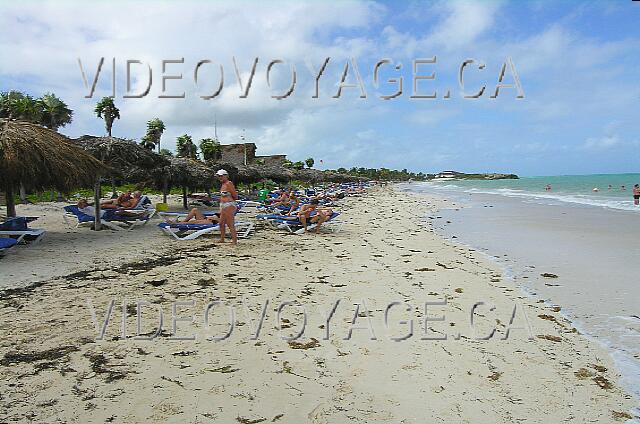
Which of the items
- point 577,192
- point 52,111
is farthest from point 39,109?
point 577,192

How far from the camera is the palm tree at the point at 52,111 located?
23562 mm

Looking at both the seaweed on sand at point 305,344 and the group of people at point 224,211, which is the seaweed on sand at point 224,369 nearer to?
the seaweed on sand at point 305,344

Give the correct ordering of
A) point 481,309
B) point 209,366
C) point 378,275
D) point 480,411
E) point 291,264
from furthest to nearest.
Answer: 1. point 291,264
2. point 378,275
3. point 481,309
4. point 209,366
5. point 480,411

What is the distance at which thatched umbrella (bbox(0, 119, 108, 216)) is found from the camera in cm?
684

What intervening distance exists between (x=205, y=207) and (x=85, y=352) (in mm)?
13939

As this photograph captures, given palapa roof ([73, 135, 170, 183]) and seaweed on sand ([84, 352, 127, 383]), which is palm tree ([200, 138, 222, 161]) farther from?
seaweed on sand ([84, 352, 127, 383])

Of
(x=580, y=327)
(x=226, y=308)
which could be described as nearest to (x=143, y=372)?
(x=226, y=308)

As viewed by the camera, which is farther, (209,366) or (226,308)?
(226,308)

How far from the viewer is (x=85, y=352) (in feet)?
9.81

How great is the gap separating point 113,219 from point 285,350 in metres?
7.65

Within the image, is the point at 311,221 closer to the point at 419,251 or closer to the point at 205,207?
the point at 419,251

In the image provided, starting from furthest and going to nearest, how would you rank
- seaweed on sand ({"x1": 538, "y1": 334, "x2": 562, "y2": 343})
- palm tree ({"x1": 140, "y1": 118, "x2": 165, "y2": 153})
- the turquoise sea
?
palm tree ({"x1": 140, "y1": 118, "x2": 165, "y2": 153}), the turquoise sea, seaweed on sand ({"x1": 538, "y1": 334, "x2": 562, "y2": 343})

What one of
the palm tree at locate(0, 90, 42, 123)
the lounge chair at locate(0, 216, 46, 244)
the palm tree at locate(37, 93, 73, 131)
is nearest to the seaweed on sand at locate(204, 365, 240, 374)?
the lounge chair at locate(0, 216, 46, 244)

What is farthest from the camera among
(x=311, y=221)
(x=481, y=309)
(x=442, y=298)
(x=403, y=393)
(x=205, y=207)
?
(x=205, y=207)
